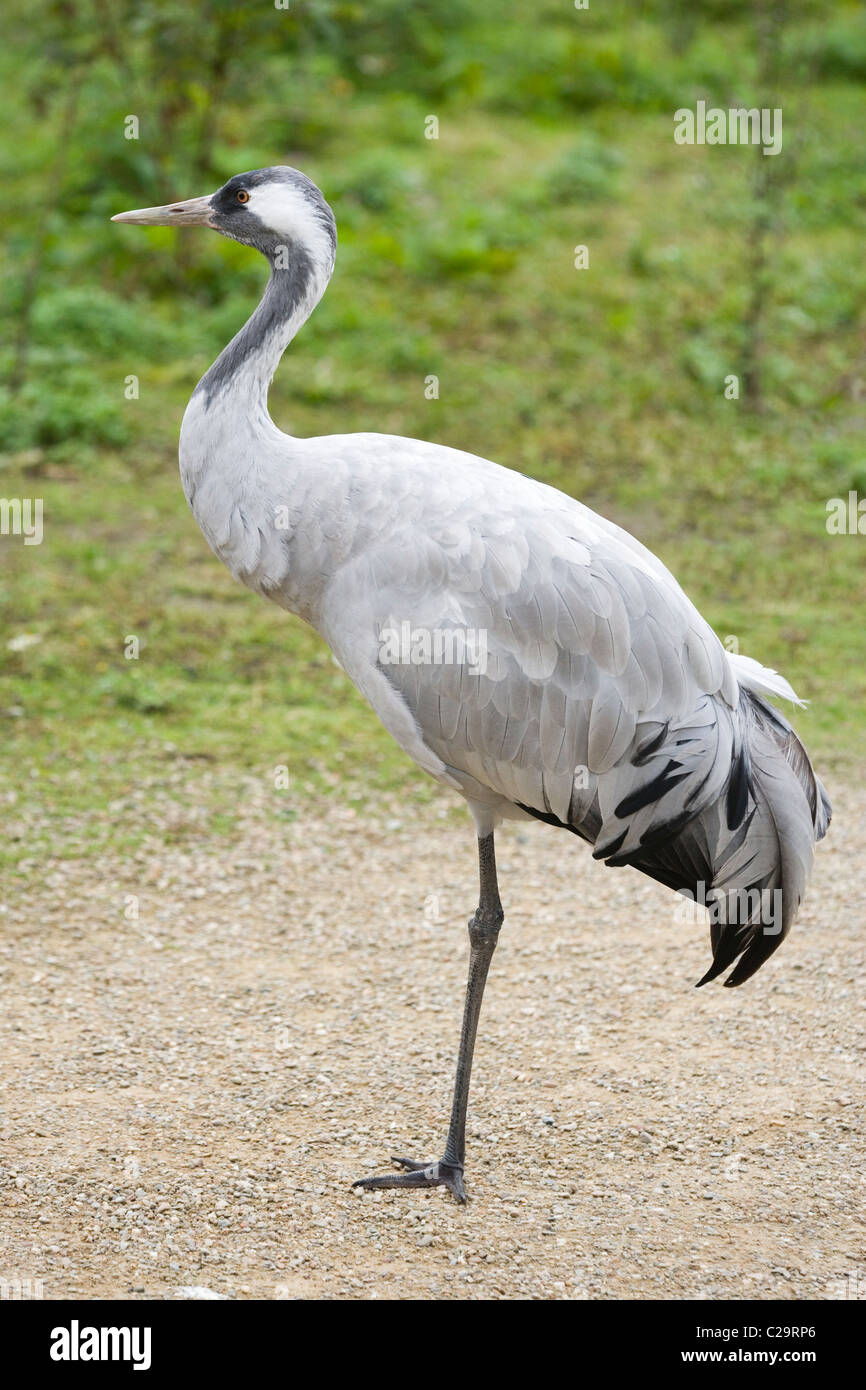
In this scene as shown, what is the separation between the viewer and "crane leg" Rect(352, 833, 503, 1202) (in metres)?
4.60

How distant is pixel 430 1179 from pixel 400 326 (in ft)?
26.3

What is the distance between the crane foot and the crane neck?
7.69ft

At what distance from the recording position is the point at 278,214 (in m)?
4.78

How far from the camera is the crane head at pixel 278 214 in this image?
477 centimetres

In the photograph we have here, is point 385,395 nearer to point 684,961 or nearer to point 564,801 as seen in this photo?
point 684,961

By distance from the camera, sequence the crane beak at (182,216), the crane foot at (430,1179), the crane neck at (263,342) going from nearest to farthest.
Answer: the crane foot at (430,1179) < the crane neck at (263,342) < the crane beak at (182,216)

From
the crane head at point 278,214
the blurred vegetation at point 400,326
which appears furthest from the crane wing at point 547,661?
the blurred vegetation at point 400,326

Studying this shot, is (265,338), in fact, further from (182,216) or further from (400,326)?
(400,326)

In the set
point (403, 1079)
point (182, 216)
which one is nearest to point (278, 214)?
point (182, 216)

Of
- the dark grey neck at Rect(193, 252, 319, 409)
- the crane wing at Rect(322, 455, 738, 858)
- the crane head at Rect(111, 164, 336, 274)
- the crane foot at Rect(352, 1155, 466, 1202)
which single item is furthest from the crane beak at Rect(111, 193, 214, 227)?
the crane foot at Rect(352, 1155, 466, 1202)

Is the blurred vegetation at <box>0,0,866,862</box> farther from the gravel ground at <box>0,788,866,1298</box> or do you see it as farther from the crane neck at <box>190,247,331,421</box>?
the crane neck at <box>190,247,331,421</box>

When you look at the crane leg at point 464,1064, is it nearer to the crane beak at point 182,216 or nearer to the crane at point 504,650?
the crane at point 504,650

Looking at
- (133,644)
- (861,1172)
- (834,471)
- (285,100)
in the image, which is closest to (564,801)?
(861,1172)

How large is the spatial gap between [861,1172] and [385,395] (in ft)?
23.2
